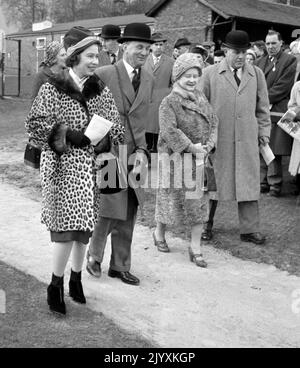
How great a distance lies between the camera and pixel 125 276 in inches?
183

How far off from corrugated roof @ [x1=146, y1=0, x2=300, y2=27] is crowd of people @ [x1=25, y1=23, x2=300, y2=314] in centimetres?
2229

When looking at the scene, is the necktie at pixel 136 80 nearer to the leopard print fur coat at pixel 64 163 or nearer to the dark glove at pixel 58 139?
the leopard print fur coat at pixel 64 163

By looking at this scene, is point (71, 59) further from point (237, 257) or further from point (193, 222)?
point (237, 257)

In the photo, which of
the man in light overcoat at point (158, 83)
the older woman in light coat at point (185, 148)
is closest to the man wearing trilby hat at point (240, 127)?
the older woman in light coat at point (185, 148)

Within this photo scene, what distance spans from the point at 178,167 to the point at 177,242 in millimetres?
1044

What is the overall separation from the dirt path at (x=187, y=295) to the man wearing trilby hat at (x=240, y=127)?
0.57m

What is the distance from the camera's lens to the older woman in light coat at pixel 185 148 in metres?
4.93

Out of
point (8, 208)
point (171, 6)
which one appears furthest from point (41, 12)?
point (8, 208)

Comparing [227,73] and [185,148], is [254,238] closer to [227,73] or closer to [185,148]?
[185,148]

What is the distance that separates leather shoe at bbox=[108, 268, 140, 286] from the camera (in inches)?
181

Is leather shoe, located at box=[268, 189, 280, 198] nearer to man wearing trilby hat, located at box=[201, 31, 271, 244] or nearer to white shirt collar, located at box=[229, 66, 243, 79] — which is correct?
man wearing trilby hat, located at box=[201, 31, 271, 244]

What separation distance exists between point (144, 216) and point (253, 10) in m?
25.4

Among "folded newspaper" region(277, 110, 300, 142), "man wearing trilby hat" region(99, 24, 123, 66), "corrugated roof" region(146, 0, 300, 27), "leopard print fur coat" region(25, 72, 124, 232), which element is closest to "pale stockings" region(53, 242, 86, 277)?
"leopard print fur coat" region(25, 72, 124, 232)

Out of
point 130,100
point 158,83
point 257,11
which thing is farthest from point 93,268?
point 257,11
